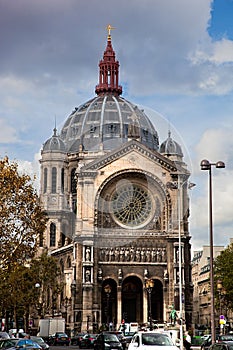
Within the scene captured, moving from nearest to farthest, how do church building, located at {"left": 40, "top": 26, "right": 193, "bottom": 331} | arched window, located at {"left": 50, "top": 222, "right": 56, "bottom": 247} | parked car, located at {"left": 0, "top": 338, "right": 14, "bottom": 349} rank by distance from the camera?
parked car, located at {"left": 0, "top": 338, "right": 14, "bottom": 349}, church building, located at {"left": 40, "top": 26, "right": 193, "bottom": 331}, arched window, located at {"left": 50, "top": 222, "right": 56, "bottom": 247}

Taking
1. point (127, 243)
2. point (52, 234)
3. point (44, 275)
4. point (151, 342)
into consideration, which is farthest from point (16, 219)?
point (52, 234)

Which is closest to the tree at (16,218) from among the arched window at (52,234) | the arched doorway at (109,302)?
the arched doorway at (109,302)

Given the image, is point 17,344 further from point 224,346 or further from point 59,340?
A: point 59,340

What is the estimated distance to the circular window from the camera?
278 feet

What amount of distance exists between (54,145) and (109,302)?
30.5 metres

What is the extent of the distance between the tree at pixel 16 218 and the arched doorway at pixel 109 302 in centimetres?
3727

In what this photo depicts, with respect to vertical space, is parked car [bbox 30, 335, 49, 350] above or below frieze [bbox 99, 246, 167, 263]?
below

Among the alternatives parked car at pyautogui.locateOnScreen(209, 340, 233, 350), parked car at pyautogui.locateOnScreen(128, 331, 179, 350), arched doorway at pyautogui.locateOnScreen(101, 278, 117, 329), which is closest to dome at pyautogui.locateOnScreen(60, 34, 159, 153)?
arched doorway at pyautogui.locateOnScreen(101, 278, 117, 329)

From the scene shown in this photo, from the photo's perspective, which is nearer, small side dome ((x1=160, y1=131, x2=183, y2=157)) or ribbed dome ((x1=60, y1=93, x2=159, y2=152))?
small side dome ((x1=160, y1=131, x2=183, y2=157))

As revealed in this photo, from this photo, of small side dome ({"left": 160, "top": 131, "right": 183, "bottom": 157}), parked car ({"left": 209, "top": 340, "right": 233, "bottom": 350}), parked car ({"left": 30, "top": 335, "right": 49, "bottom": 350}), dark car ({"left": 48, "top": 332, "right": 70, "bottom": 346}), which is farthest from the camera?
small side dome ({"left": 160, "top": 131, "right": 183, "bottom": 157})

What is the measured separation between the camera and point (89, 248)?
80750 millimetres

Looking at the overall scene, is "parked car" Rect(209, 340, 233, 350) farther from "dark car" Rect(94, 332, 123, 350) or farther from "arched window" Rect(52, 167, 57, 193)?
"arched window" Rect(52, 167, 57, 193)

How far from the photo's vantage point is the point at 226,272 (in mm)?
80375

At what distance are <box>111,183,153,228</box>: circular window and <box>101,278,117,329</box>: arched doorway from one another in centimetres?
741
